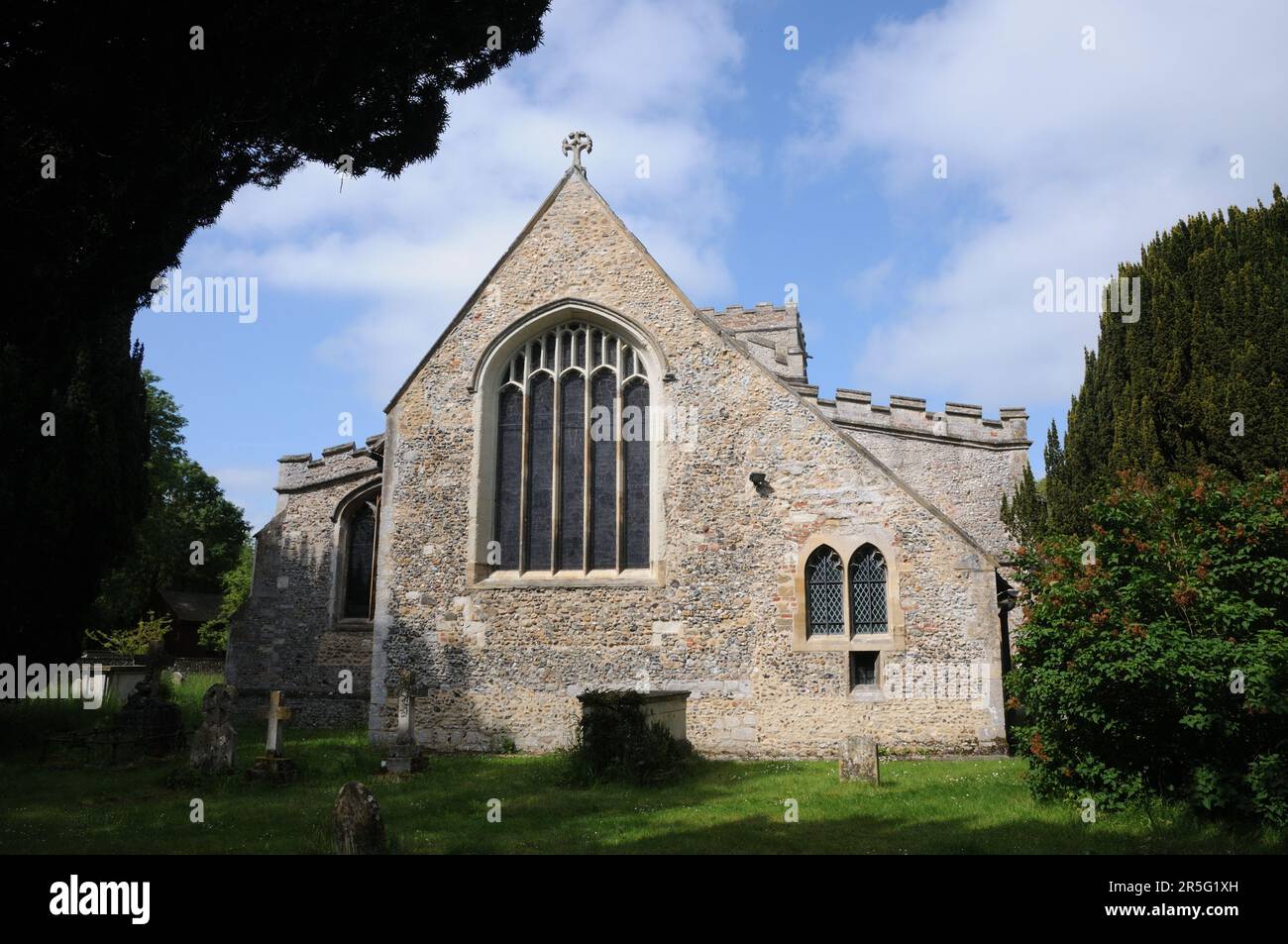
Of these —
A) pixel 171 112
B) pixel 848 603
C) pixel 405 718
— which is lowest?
pixel 405 718

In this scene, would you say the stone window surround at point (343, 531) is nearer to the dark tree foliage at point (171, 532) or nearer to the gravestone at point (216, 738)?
the gravestone at point (216, 738)

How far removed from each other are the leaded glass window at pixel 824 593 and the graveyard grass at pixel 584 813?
6.89 feet

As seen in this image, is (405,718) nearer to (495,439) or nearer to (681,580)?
(681,580)

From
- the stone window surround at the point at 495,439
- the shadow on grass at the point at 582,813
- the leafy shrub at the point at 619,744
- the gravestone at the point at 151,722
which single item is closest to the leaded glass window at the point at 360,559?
the gravestone at the point at 151,722

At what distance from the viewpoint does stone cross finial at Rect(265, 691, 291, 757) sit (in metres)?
11.8

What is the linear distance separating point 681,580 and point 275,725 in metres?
6.19

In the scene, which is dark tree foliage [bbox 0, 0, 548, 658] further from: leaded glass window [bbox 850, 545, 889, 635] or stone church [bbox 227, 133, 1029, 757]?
leaded glass window [bbox 850, 545, 889, 635]

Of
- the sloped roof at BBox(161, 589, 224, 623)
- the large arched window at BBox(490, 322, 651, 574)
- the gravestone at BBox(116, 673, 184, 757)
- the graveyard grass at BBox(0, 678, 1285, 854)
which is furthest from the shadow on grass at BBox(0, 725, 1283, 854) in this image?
the sloped roof at BBox(161, 589, 224, 623)

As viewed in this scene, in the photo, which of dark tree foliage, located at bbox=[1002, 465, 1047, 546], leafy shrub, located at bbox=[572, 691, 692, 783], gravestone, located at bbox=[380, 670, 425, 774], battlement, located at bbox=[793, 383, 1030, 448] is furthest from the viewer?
battlement, located at bbox=[793, 383, 1030, 448]

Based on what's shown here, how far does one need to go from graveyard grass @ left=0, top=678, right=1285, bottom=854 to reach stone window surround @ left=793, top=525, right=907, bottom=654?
1738 millimetres

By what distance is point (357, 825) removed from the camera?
7129mm

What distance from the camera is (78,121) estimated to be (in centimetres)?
734

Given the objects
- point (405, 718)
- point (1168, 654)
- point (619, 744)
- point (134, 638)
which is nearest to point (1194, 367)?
point (1168, 654)
